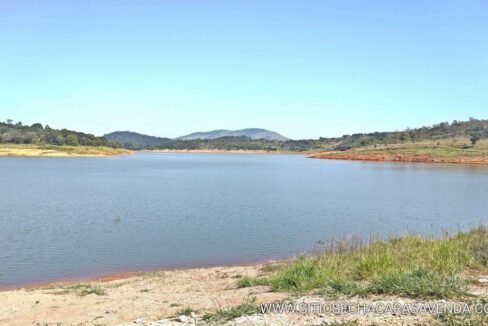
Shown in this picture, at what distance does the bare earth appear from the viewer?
689 cm

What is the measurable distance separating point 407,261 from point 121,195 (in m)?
35.3

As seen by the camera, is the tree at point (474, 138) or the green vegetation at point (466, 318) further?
the tree at point (474, 138)

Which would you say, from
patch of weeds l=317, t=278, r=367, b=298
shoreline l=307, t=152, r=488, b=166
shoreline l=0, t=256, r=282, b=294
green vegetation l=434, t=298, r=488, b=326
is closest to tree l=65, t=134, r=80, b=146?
shoreline l=307, t=152, r=488, b=166

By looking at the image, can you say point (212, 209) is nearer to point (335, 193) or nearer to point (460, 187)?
point (335, 193)

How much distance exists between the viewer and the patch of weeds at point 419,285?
7.52 meters

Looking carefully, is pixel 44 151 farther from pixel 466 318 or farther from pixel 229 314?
pixel 466 318

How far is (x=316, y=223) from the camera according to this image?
28.1 m

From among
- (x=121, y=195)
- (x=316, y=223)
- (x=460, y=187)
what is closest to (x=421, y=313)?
(x=316, y=223)

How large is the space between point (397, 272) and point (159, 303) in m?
5.27

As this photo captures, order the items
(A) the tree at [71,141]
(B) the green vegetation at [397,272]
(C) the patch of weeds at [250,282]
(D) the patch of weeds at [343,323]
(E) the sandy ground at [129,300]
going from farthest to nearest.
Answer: (A) the tree at [71,141]
(C) the patch of weeds at [250,282]
(E) the sandy ground at [129,300]
(B) the green vegetation at [397,272]
(D) the patch of weeds at [343,323]

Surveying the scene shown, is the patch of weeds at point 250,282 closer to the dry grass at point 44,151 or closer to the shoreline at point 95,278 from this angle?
the shoreline at point 95,278

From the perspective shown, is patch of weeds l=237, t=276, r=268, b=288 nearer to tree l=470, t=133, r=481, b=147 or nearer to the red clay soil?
the red clay soil

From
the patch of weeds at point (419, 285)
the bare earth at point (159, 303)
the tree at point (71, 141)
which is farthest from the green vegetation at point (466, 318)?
the tree at point (71, 141)

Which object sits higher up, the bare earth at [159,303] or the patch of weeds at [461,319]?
the patch of weeds at [461,319]
